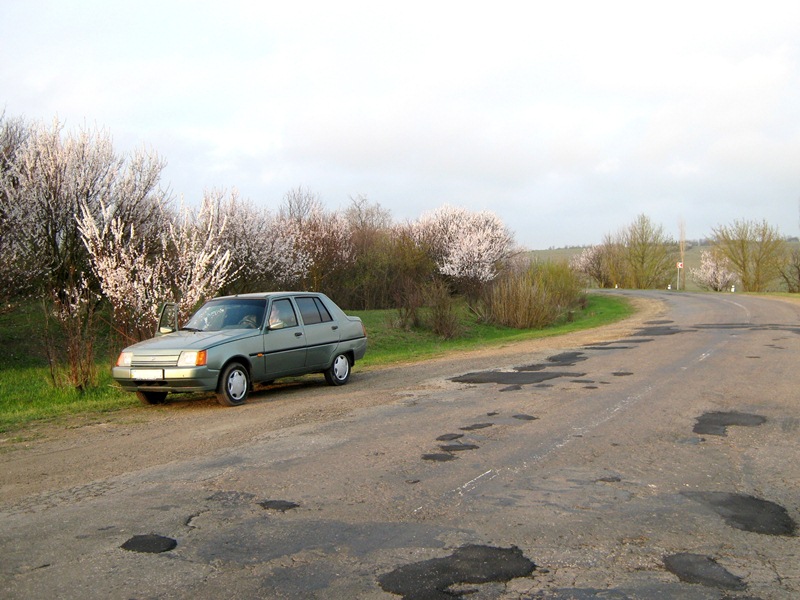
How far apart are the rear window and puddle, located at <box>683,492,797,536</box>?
7.93 m

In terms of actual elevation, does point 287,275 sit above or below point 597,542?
→ above

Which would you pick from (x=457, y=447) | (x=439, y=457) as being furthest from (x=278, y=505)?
(x=457, y=447)

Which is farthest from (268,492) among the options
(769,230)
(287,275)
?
(769,230)

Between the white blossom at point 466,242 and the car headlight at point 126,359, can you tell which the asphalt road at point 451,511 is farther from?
the white blossom at point 466,242

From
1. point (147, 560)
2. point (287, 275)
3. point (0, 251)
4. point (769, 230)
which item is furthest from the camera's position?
point (769, 230)

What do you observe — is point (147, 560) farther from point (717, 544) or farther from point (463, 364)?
point (463, 364)

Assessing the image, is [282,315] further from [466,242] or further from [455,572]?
[466,242]

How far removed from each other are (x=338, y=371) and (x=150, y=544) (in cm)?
837

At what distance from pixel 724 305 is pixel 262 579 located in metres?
39.4

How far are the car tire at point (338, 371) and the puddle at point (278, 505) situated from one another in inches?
282

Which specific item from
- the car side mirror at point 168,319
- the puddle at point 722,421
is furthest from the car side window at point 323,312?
the puddle at point 722,421

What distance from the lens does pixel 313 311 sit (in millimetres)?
13008

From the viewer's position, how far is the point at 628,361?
15.5 metres

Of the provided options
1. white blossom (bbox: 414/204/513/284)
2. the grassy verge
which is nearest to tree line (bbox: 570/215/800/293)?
white blossom (bbox: 414/204/513/284)
